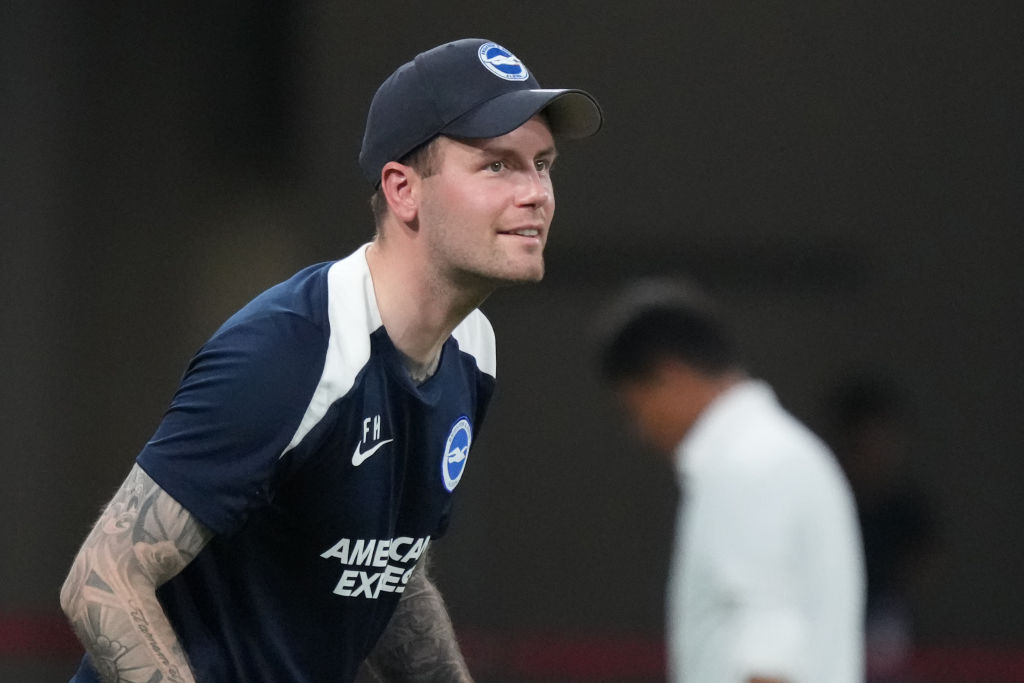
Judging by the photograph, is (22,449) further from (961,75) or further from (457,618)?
(961,75)

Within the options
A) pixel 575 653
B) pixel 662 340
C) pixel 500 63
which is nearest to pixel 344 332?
pixel 500 63

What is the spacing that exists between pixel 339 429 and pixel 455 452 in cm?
32

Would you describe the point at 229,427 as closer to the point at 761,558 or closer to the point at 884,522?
the point at 761,558

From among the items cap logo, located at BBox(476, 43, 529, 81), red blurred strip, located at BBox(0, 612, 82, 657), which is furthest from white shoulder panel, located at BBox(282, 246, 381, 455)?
red blurred strip, located at BBox(0, 612, 82, 657)

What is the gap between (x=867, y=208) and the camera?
6719 millimetres

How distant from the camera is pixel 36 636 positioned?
21.4 ft

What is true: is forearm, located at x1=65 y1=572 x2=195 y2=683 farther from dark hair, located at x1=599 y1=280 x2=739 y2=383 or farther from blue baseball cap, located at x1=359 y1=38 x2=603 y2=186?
dark hair, located at x1=599 y1=280 x2=739 y2=383

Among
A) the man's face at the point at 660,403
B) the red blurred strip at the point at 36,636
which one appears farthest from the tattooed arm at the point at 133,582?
the red blurred strip at the point at 36,636

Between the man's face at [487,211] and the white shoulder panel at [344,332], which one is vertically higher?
the man's face at [487,211]

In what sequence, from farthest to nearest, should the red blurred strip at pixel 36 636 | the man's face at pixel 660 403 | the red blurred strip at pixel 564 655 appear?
the red blurred strip at pixel 36 636, the red blurred strip at pixel 564 655, the man's face at pixel 660 403

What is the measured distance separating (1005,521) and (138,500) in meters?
5.16

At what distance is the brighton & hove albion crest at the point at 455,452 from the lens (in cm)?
255

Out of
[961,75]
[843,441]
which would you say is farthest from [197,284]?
[961,75]

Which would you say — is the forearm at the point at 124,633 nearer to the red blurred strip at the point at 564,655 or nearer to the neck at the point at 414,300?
the neck at the point at 414,300
